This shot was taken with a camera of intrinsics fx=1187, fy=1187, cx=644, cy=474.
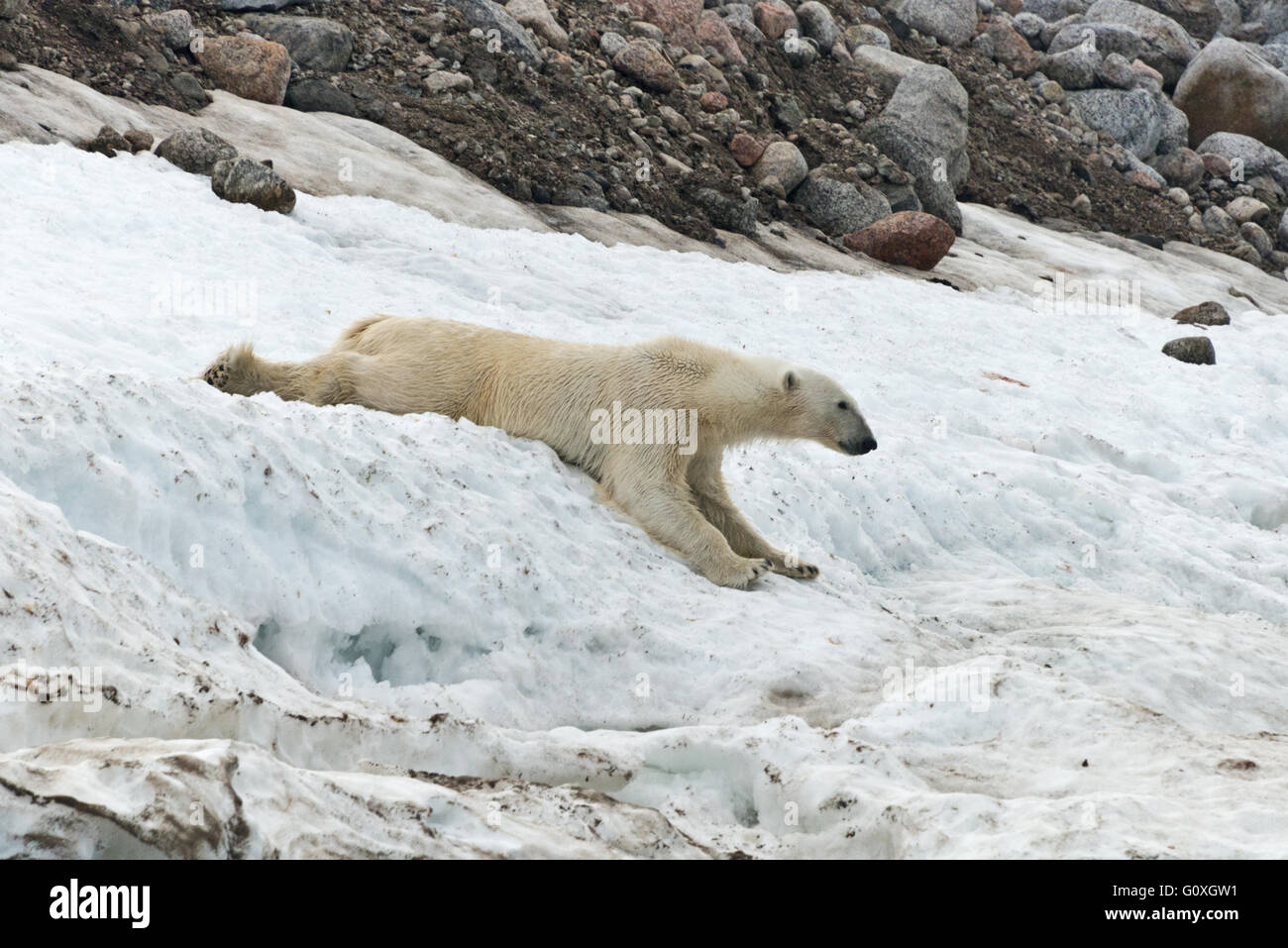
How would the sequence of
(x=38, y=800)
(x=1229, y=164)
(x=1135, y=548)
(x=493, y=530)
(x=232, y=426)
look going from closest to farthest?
(x=38, y=800) < (x=232, y=426) < (x=493, y=530) < (x=1135, y=548) < (x=1229, y=164)

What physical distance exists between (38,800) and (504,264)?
11.7 meters

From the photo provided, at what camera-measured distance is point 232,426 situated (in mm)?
5969

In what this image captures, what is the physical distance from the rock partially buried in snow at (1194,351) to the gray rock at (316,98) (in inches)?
501

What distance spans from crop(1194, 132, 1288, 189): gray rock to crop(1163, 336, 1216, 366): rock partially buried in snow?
52.6 ft

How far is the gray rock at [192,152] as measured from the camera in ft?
44.8

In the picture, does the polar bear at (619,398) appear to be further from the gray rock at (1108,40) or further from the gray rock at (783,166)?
the gray rock at (1108,40)

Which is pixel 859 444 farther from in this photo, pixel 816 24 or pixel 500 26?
pixel 816 24

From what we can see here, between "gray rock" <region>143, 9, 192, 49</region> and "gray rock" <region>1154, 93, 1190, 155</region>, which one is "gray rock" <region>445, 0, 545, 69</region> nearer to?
"gray rock" <region>143, 9, 192, 49</region>

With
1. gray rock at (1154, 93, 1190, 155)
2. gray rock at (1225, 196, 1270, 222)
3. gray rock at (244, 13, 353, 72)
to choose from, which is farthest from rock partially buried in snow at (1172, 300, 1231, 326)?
gray rock at (244, 13, 353, 72)

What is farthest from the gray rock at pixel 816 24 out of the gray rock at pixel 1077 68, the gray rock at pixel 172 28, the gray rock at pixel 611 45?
the gray rock at pixel 172 28

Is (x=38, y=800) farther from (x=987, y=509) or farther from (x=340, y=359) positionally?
(x=987, y=509)

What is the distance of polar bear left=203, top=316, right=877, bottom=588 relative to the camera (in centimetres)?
767

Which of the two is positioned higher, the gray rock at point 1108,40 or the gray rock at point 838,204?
the gray rock at point 1108,40
